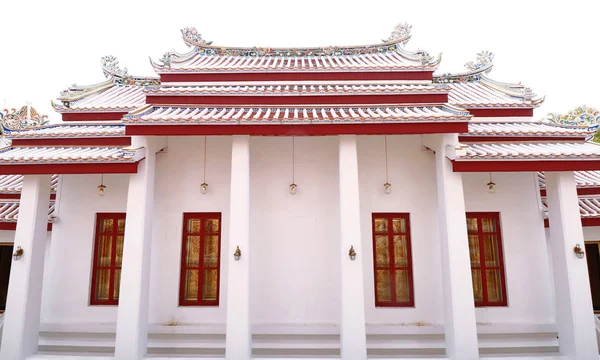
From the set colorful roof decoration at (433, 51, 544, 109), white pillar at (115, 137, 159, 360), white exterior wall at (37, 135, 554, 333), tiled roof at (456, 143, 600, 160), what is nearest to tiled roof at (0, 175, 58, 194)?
white exterior wall at (37, 135, 554, 333)

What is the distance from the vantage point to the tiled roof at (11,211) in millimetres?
6813

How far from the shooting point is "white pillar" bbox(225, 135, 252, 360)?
16.8 feet

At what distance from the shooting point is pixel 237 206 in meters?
5.40

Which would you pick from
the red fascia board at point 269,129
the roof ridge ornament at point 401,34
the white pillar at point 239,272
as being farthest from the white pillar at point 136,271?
the roof ridge ornament at point 401,34

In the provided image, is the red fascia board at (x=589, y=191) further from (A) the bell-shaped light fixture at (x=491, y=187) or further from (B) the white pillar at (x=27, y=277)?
(B) the white pillar at (x=27, y=277)

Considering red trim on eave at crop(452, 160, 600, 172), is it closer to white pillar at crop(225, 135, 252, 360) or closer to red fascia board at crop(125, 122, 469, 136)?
red fascia board at crop(125, 122, 469, 136)

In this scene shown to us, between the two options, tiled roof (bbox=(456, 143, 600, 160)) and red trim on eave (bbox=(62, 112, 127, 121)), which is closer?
tiled roof (bbox=(456, 143, 600, 160))

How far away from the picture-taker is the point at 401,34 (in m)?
9.61

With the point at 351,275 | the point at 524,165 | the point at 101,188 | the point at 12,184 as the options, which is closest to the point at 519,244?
the point at 524,165

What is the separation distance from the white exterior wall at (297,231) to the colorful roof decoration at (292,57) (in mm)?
2136

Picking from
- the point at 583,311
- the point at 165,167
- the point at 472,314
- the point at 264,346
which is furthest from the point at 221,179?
the point at 583,311

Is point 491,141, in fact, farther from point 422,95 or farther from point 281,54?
point 281,54

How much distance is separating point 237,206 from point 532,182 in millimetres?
5261

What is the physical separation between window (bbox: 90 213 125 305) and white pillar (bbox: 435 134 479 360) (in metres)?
5.42
